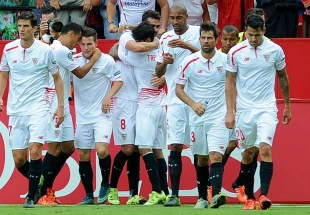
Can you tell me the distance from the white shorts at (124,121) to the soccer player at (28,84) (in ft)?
4.74

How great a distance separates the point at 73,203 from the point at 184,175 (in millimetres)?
1696

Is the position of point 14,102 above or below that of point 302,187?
above

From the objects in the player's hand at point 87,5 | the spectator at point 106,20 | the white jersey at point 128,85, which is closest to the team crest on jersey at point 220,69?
the white jersey at point 128,85

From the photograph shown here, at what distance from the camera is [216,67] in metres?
14.8

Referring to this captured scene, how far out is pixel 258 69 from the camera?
1420 cm

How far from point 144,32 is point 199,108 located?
2022mm

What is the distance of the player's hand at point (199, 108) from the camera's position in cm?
1418

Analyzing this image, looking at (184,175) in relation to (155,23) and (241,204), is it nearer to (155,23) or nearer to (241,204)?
(241,204)

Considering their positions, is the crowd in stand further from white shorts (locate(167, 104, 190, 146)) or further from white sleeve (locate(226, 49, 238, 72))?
white sleeve (locate(226, 49, 238, 72))

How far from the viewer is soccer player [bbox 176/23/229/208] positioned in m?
14.7

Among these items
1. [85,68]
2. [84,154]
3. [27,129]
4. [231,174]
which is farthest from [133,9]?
[27,129]

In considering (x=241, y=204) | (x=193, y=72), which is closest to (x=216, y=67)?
(x=193, y=72)

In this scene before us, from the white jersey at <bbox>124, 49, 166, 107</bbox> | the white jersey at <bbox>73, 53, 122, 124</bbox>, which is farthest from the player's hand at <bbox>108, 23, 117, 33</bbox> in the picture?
the white jersey at <bbox>124, 49, 166, 107</bbox>

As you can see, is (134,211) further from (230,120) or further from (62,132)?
(62,132)
